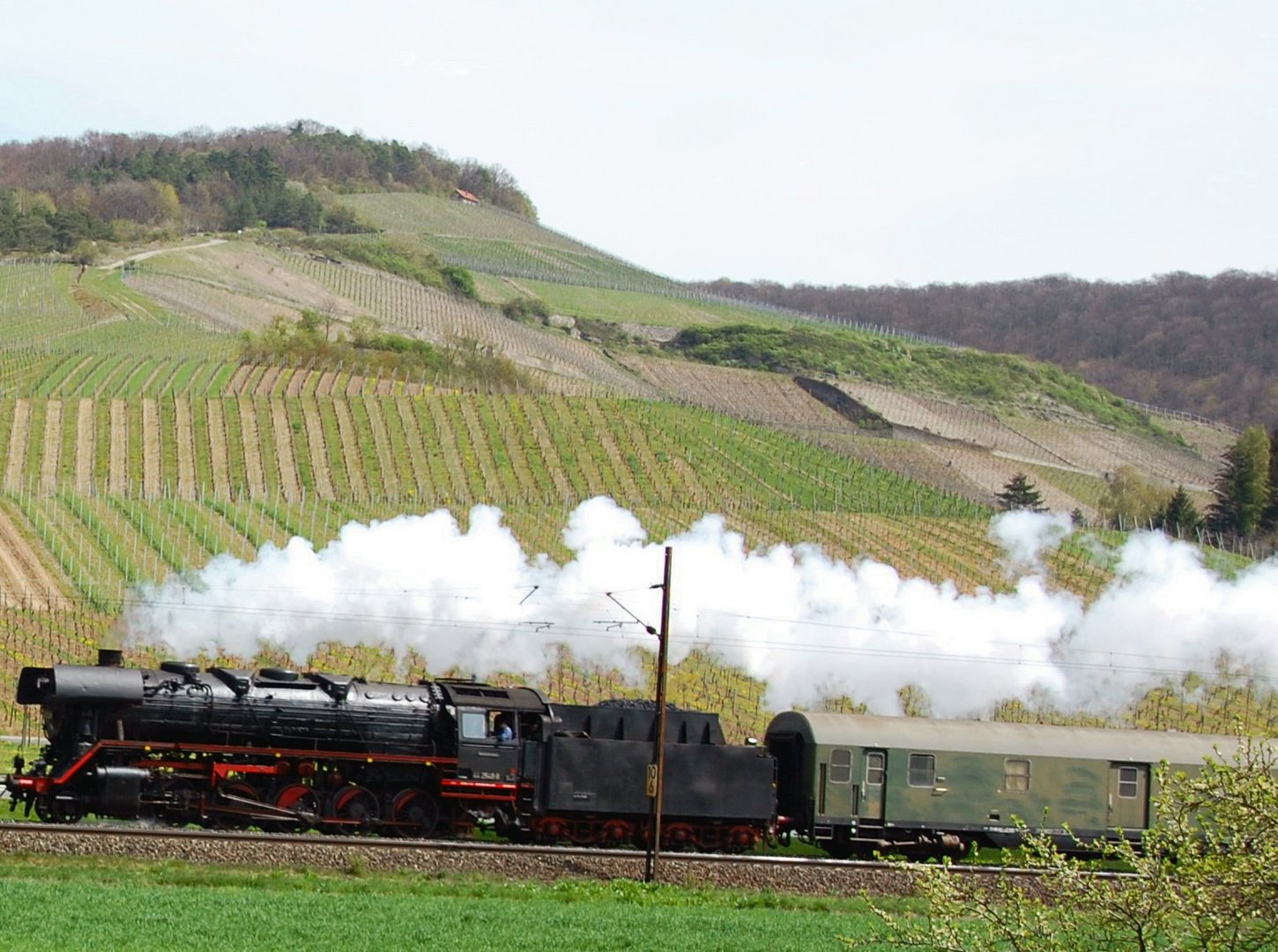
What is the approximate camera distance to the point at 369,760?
34.8m

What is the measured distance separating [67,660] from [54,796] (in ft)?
90.8

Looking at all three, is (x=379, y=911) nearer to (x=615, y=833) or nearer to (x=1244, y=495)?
(x=615, y=833)

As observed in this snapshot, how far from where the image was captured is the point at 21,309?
463 feet

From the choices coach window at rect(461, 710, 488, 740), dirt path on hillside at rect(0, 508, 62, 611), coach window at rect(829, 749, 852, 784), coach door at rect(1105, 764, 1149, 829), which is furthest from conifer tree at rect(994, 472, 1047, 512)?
coach window at rect(461, 710, 488, 740)

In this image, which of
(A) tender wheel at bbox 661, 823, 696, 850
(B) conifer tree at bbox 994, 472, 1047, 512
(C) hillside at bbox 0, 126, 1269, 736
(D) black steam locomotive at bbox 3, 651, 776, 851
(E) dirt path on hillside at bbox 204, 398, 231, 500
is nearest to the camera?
(D) black steam locomotive at bbox 3, 651, 776, 851

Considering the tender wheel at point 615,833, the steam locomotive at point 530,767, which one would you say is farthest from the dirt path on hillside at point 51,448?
the tender wheel at point 615,833

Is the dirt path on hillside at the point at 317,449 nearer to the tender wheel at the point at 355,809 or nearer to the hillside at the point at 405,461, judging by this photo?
the hillside at the point at 405,461

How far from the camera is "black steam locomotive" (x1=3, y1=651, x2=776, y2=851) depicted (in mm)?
32781

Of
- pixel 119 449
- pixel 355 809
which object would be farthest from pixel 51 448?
pixel 355 809

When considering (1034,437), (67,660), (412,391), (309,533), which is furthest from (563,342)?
(67,660)

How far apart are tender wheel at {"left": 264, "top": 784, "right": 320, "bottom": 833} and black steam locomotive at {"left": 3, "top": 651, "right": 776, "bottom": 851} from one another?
1.6 inches

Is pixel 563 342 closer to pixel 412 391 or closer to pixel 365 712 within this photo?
pixel 412 391

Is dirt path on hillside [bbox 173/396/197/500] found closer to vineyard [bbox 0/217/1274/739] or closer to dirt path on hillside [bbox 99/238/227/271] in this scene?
vineyard [bbox 0/217/1274/739]

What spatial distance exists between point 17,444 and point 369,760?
6068cm
